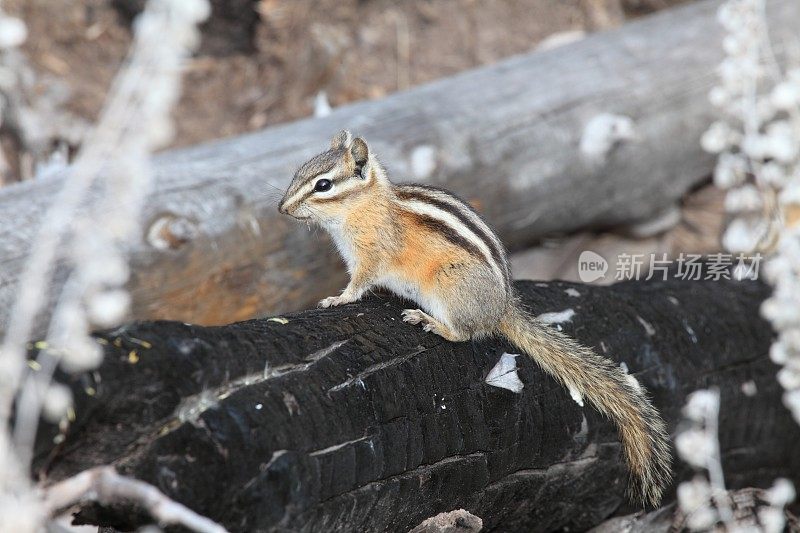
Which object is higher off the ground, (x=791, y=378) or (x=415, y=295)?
(x=415, y=295)

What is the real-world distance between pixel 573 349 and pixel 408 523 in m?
0.78

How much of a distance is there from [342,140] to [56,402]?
6.66 feet

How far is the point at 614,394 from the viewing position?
298 cm

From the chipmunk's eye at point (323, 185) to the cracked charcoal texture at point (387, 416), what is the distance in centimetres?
41

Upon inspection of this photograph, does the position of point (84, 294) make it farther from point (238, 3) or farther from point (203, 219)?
point (238, 3)

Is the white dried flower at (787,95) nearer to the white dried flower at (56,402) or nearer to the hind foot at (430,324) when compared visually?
the hind foot at (430,324)

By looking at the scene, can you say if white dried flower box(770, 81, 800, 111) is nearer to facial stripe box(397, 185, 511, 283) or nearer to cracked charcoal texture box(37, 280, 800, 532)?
cracked charcoal texture box(37, 280, 800, 532)

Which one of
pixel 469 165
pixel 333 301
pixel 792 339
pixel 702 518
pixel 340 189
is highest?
pixel 469 165

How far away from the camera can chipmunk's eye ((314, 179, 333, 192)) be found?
326cm

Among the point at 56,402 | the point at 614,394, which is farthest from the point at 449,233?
the point at 56,402

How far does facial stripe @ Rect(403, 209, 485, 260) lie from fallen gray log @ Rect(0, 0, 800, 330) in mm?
1065

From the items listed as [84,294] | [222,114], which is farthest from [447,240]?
[222,114]

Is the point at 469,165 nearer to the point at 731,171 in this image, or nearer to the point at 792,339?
the point at 731,171

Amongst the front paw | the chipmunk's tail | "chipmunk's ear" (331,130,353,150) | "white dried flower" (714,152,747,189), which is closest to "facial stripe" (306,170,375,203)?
"chipmunk's ear" (331,130,353,150)
